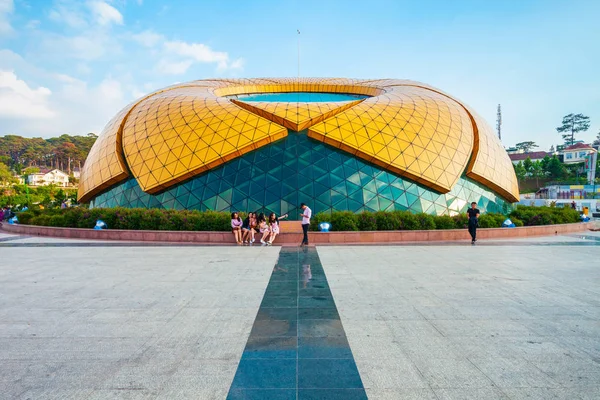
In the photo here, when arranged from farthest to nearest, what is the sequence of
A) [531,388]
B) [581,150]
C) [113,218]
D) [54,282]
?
[581,150], [113,218], [54,282], [531,388]

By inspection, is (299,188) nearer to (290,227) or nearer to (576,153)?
(290,227)

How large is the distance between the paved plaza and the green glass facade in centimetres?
860

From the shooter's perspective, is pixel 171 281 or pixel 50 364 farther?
pixel 171 281

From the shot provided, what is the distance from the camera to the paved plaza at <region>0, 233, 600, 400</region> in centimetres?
416

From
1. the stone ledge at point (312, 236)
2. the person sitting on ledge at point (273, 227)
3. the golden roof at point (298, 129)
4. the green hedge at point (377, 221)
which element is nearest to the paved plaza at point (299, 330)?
the person sitting on ledge at point (273, 227)

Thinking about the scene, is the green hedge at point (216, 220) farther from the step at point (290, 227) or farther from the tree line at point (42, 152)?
the tree line at point (42, 152)

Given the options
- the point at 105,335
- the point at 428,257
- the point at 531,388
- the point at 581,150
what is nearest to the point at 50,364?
the point at 105,335

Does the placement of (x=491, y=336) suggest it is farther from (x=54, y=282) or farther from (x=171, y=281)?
(x=54, y=282)

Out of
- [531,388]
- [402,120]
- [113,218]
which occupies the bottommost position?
[531,388]

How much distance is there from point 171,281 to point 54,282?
2936 mm

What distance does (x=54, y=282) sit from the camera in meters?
8.97

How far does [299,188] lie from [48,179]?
127 meters

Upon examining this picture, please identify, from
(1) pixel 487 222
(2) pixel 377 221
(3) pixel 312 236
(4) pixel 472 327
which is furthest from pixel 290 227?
(4) pixel 472 327

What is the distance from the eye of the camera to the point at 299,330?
5.77 meters
